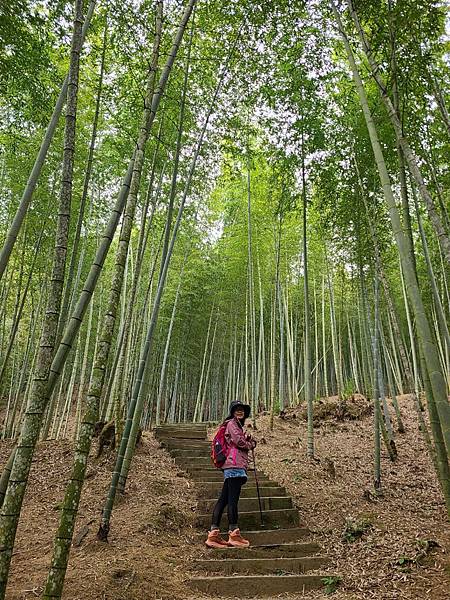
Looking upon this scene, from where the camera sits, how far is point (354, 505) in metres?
4.65

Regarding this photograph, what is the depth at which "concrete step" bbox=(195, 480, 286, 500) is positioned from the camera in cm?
487

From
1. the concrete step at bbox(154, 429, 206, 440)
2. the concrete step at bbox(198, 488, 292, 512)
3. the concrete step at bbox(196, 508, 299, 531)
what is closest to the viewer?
the concrete step at bbox(196, 508, 299, 531)

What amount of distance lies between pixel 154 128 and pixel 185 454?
16.5ft

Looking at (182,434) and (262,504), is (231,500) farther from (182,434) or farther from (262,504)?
(182,434)

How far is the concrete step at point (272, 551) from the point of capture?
365cm

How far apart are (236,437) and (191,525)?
1.14 metres

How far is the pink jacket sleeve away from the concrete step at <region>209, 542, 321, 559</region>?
0.86m

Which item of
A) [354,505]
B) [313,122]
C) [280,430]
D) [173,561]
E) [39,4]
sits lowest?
[173,561]

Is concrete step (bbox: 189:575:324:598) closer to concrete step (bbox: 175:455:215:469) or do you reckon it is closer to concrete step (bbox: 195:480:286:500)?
concrete step (bbox: 195:480:286:500)

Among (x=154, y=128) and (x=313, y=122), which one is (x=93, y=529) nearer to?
(x=154, y=128)

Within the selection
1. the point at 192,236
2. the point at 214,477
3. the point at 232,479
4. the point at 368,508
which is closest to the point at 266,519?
the point at 232,479

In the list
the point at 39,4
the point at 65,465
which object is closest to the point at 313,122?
the point at 39,4

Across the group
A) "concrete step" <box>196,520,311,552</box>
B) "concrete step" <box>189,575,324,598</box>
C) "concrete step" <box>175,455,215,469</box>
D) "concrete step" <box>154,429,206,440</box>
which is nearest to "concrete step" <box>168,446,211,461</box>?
"concrete step" <box>175,455,215,469</box>

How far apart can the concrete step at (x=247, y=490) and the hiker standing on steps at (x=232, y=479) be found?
1008mm
